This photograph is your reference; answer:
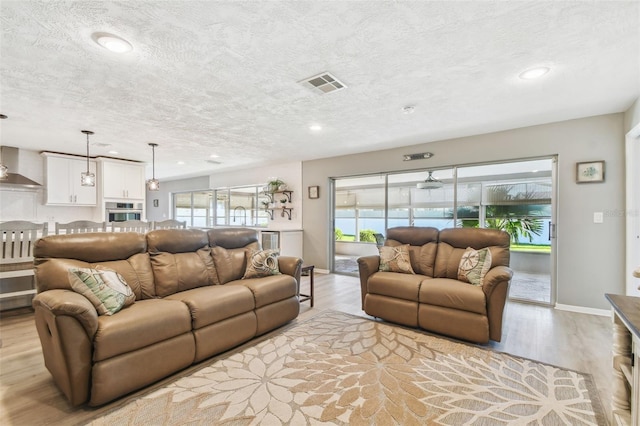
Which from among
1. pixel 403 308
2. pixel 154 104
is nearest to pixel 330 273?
pixel 403 308

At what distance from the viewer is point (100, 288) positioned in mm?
2111

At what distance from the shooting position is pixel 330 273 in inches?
240

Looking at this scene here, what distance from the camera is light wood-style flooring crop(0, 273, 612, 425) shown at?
183cm

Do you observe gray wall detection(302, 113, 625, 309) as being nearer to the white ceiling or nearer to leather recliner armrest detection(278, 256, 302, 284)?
the white ceiling

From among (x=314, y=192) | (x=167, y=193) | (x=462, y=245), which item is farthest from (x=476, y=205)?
(x=167, y=193)

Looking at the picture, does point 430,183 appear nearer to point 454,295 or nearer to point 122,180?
point 454,295

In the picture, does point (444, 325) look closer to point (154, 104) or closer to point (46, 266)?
point (46, 266)

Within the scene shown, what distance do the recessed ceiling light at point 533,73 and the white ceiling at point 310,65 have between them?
6 centimetres

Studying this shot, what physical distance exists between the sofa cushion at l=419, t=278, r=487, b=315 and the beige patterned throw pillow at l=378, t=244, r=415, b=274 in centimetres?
44

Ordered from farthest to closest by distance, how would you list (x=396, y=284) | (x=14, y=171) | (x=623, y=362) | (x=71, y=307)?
(x=14, y=171)
(x=396, y=284)
(x=71, y=307)
(x=623, y=362)

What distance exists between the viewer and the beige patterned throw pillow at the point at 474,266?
9.80 feet

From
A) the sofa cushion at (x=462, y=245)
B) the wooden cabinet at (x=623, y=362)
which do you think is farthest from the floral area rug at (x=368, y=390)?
the sofa cushion at (x=462, y=245)

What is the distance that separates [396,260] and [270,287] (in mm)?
1580

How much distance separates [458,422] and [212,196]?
8293mm
